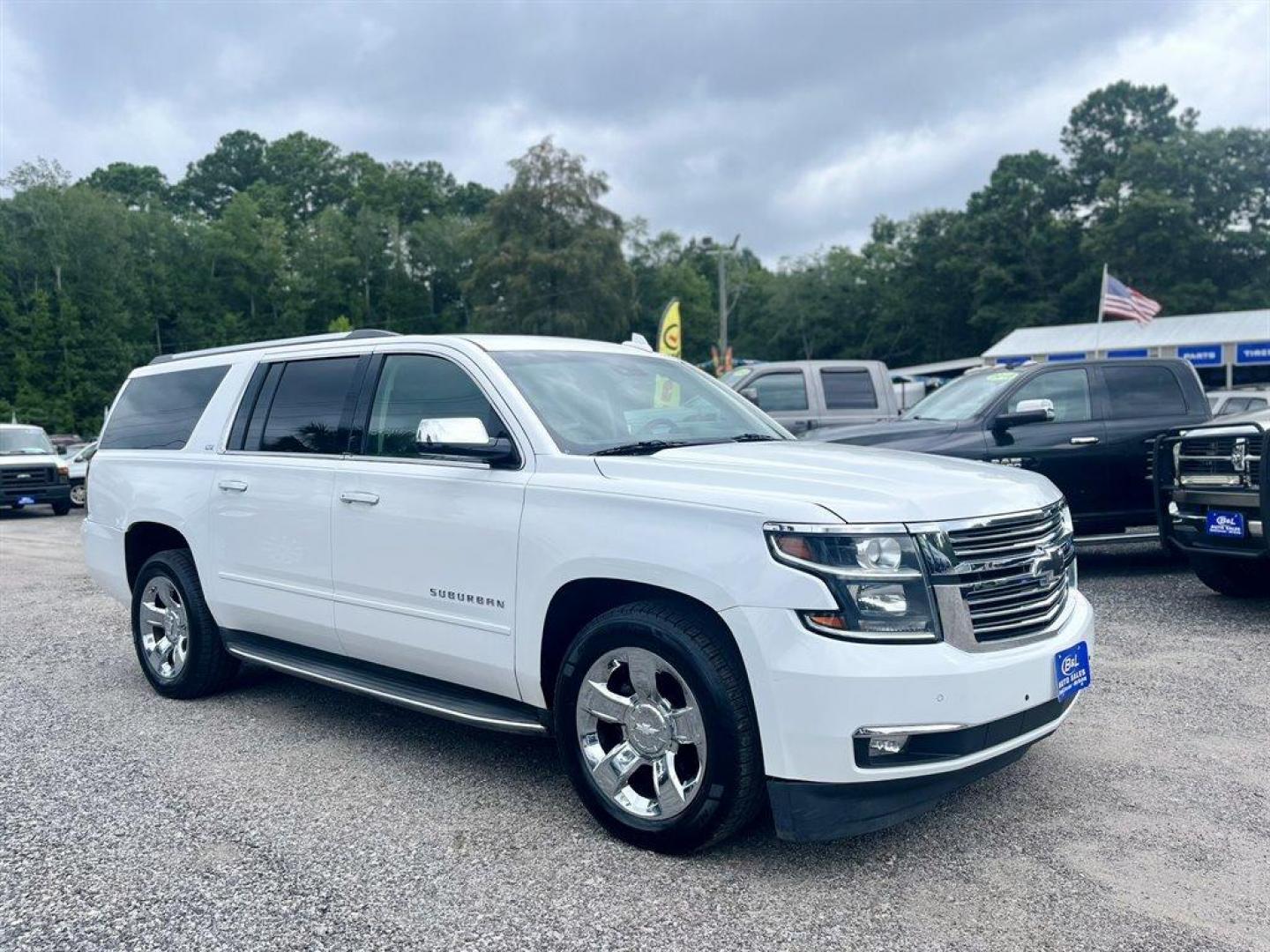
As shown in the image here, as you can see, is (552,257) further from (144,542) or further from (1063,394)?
(144,542)

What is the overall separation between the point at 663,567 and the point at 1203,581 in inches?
243

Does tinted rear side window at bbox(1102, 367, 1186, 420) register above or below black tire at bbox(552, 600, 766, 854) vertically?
above

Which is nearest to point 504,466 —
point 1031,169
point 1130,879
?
point 1130,879

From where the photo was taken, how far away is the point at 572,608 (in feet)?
13.0

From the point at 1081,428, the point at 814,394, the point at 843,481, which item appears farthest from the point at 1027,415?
the point at 843,481

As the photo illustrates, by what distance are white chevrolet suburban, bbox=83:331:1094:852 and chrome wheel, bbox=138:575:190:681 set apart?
0.20 m

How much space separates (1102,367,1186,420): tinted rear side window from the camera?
30.0 ft

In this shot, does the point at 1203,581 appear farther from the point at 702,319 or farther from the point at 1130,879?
the point at 702,319

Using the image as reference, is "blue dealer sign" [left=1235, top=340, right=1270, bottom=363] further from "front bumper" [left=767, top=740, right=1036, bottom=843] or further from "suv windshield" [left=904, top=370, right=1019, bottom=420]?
"front bumper" [left=767, top=740, right=1036, bottom=843]

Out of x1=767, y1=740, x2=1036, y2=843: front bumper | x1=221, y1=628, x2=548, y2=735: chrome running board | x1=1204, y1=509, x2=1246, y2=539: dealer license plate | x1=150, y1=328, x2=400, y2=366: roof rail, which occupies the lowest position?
x1=767, y1=740, x2=1036, y2=843: front bumper

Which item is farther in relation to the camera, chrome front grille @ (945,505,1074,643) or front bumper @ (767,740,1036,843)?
chrome front grille @ (945,505,1074,643)

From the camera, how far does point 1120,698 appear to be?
5.43 meters

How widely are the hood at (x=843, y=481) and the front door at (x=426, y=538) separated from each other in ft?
1.91

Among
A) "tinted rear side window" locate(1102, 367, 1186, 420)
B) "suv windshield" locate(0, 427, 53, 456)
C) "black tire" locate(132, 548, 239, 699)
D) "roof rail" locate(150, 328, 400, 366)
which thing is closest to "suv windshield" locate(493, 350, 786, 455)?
"roof rail" locate(150, 328, 400, 366)
